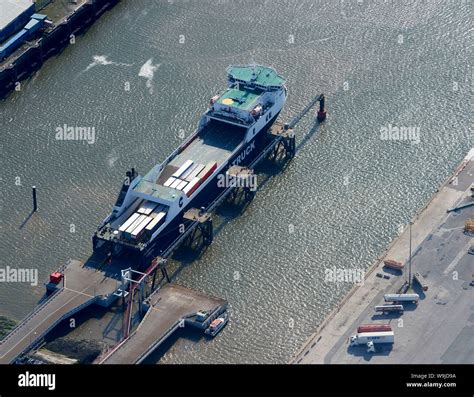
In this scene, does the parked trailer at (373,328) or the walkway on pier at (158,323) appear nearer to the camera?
the walkway on pier at (158,323)

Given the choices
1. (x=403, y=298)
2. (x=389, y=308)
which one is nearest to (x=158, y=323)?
(x=389, y=308)

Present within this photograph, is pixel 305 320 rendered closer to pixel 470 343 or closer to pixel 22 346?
pixel 470 343

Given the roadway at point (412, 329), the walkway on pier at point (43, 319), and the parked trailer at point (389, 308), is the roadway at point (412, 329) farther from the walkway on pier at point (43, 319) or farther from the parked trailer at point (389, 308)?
the walkway on pier at point (43, 319)

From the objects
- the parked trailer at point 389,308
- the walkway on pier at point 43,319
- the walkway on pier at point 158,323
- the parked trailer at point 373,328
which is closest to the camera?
the walkway on pier at point 158,323

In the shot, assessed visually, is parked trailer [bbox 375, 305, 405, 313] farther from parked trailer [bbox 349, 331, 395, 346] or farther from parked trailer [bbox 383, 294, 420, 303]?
parked trailer [bbox 349, 331, 395, 346]

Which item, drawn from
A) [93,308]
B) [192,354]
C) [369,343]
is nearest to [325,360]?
[369,343]

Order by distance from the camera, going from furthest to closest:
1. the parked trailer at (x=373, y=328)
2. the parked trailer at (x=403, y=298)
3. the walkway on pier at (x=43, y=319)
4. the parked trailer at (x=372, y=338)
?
the parked trailer at (x=403, y=298)
the parked trailer at (x=373, y=328)
the walkway on pier at (x=43, y=319)
the parked trailer at (x=372, y=338)

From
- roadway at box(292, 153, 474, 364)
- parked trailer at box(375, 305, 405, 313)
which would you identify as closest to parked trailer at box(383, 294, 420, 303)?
roadway at box(292, 153, 474, 364)

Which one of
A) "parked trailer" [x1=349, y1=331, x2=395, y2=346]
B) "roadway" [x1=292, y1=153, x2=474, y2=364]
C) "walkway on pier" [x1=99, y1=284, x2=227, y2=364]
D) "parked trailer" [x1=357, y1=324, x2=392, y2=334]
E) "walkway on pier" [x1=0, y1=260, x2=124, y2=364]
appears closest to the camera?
"roadway" [x1=292, y1=153, x2=474, y2=364]

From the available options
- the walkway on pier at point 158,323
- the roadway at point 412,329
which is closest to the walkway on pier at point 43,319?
the walkway on pier at point 158,323

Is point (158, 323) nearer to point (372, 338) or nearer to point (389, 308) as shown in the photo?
point (372, 338)
